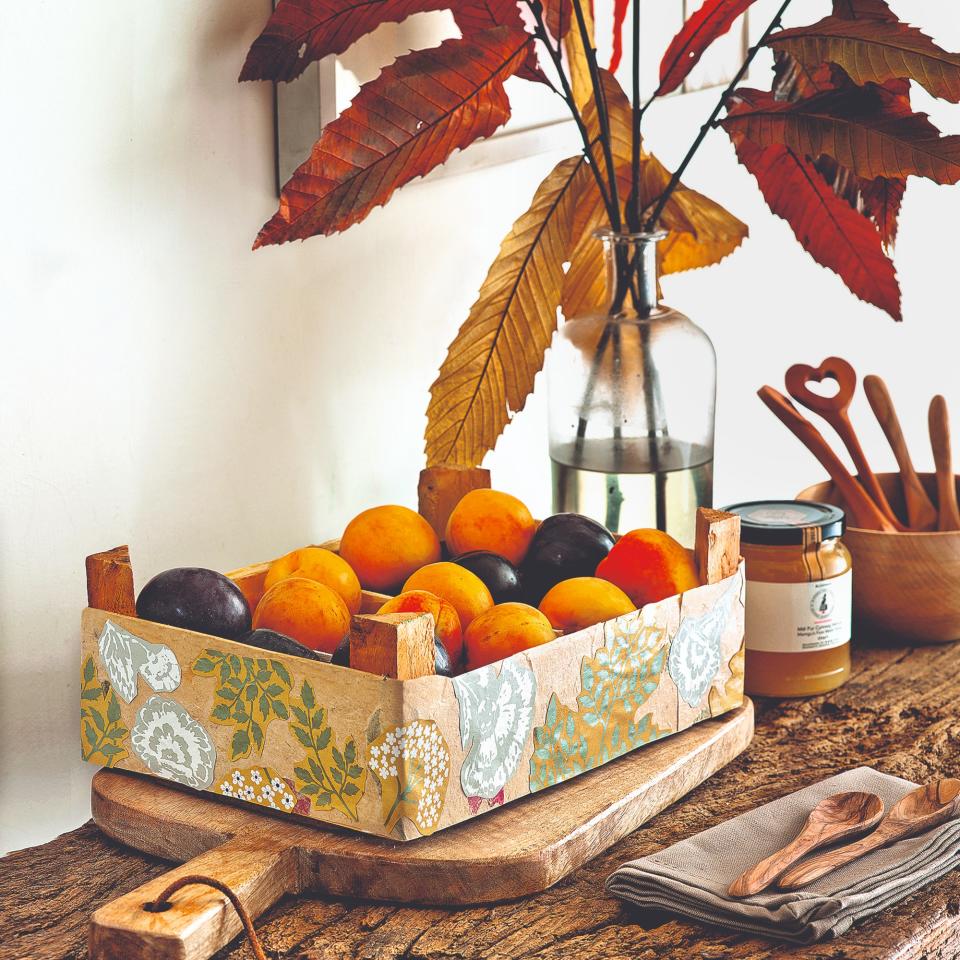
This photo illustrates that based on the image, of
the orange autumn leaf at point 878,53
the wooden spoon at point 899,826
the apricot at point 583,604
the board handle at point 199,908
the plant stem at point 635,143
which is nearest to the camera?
the board handle at point 199,908

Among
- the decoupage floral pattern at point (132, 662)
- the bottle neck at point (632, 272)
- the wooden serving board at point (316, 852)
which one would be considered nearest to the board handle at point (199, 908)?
the wooden serving board at point (316, 852)

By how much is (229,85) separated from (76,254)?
208 millimetres

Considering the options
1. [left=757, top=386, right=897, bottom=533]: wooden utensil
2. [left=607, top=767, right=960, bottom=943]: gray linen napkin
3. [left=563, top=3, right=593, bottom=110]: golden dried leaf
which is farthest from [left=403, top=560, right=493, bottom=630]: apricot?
[left=563, top=3, right=593, bottom=110]: golden dried leaf

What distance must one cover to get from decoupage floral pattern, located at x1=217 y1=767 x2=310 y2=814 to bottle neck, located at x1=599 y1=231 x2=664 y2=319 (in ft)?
1.87

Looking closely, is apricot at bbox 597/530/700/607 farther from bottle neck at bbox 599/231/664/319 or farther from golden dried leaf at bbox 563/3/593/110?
golden dried leaf at bbox 563/3/593/110

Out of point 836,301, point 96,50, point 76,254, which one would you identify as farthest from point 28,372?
point 836,301

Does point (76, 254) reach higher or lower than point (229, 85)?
lower

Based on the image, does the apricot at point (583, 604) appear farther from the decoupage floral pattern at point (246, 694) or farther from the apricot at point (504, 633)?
the decoupage floral pattern at point (246, 694)

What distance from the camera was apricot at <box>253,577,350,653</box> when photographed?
0.88 metres

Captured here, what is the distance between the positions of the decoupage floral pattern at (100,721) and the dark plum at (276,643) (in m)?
0.11

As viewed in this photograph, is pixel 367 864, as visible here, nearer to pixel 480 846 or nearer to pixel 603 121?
pixel 480 846

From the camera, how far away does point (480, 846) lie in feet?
2.62

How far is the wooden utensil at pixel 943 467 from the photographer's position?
1.32 metres

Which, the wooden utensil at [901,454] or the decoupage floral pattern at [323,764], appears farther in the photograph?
the wooden utensil at [901,454]
